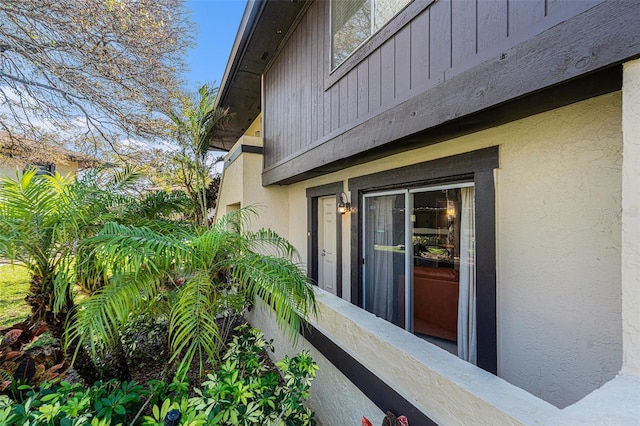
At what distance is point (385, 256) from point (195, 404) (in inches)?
Result: 119

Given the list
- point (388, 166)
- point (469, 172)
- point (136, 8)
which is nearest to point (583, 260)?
point (469, 172)

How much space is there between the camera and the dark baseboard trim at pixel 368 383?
1673mm

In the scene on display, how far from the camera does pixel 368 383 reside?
203 cm

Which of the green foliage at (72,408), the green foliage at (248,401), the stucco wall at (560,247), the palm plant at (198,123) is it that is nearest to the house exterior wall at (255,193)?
the palm plant at (198,123)

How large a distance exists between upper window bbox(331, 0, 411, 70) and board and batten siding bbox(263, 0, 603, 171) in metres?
0.16

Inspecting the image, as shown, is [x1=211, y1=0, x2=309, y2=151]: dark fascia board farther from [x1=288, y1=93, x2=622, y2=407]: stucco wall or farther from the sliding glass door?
→ [x1=288, y1=93, x2=622, y2=407]: stucco wall

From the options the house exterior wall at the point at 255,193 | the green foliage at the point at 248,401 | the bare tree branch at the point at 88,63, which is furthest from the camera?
the house exterior wall at the point at 255,193

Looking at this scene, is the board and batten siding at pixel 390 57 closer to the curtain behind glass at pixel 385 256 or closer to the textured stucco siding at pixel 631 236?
the textured stucco siding at pixel 631 236

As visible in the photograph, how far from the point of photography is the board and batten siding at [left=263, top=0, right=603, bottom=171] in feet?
6.38

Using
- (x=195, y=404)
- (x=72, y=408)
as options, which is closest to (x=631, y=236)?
(x=195, y=404)

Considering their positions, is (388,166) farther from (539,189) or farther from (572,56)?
(572,56)

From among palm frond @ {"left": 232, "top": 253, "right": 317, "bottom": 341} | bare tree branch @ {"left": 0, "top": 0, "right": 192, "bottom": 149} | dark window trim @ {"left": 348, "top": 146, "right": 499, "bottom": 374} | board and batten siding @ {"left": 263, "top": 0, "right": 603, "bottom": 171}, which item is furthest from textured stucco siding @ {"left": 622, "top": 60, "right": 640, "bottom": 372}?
bare tree branch @ {"left": 0, "top": 0, "right": 192, "bottom": 149}

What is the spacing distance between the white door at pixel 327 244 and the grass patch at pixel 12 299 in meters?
4.69

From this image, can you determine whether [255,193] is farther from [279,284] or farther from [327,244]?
[279,284]
